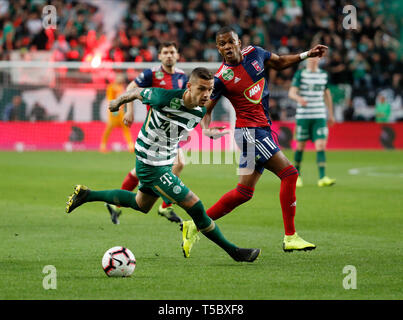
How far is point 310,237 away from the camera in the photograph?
8.73m

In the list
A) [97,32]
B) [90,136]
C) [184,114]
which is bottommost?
[90,136]

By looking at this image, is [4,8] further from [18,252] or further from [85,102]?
[18,252]

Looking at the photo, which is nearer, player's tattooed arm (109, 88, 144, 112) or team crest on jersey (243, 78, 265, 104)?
player's tattooed arm (109, 88, 144, 112)

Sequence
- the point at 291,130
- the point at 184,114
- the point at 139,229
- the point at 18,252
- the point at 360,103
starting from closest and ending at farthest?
the point at 184,114, the point at 18,252, the point at 139,229, the point at 291,130, the point at 360,103

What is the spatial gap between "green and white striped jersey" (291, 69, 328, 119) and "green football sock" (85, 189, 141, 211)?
7.36 meters

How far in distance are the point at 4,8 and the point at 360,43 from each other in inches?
502

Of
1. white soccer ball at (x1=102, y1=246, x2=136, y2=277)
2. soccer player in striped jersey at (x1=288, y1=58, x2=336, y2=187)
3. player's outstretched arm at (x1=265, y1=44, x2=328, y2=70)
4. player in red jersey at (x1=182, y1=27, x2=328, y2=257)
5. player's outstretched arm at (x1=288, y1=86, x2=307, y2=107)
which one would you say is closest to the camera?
white soccer ball at (x1=102, y1=246, x2=136, y2=277)

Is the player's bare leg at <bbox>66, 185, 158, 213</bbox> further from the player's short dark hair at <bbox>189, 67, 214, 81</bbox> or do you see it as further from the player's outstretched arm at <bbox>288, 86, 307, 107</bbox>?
the player's outstretched arm at <bbox>288, 86, 307, 107</bbox>

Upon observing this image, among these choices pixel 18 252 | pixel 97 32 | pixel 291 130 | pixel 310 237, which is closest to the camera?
pixel 18 252

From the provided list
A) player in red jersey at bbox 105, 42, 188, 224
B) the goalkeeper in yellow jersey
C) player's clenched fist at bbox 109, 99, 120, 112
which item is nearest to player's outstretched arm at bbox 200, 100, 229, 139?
player's clenched fist at bbox 109, 99, 120, 112

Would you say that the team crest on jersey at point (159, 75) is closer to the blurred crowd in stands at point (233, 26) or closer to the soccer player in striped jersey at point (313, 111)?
the soccer player in striped jersey at point (313, 111)

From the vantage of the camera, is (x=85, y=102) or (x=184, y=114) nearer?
(x=184, y=114)

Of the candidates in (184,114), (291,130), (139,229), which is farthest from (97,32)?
(184,114)

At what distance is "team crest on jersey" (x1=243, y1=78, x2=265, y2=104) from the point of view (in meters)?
8.03
